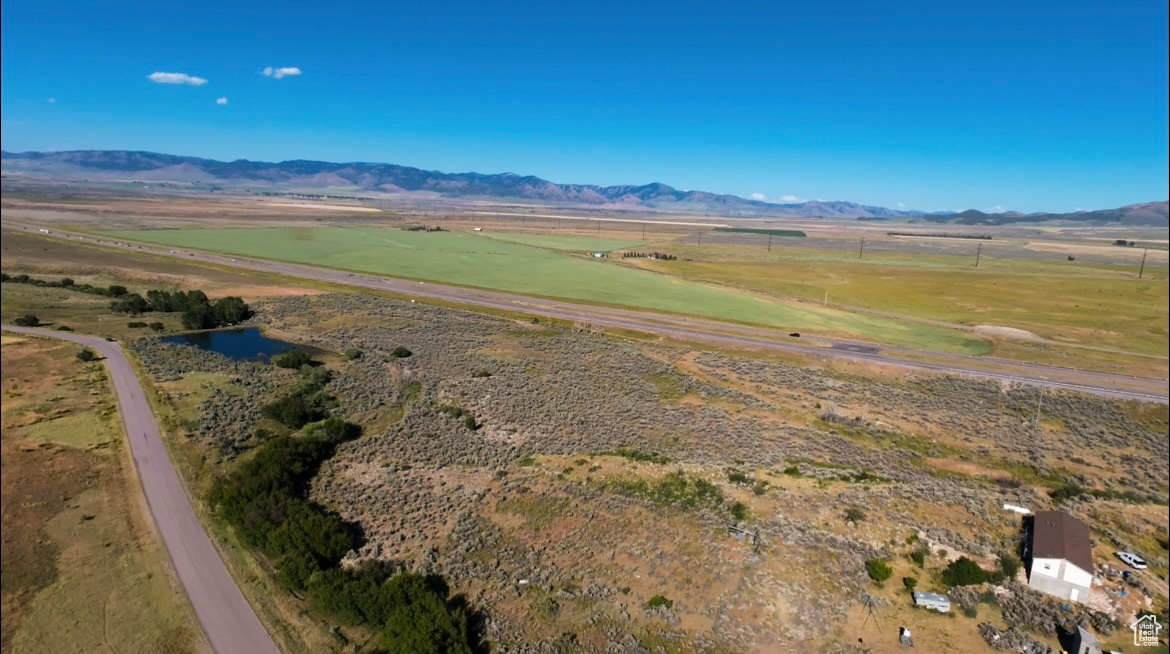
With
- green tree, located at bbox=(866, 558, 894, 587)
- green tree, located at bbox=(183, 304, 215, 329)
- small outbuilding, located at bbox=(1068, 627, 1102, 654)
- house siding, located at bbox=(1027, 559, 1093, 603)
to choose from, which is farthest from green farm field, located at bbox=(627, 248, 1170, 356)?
green tree, located at bbox=(183, 304, 215, 329)

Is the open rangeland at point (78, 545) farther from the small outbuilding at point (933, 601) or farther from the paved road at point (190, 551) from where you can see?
the small outbuilding at point (933, 601)

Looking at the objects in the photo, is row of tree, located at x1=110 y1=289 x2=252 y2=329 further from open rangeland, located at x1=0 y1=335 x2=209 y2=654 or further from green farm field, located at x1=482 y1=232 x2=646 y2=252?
green farm field, located at x1=482 y1=232 x2=646 y2=252

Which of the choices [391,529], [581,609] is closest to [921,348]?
[581,609]

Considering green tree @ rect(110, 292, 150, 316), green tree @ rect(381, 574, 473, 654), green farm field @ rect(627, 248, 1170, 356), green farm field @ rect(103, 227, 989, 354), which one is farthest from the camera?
green farm field @ rect(627, 248, 1170, 356)

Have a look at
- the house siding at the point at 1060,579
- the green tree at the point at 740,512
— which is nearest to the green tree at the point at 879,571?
the green tree at the point at 740,512

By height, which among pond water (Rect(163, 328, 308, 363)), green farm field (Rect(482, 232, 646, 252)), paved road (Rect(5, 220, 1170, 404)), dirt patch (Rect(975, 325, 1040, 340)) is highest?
green farm field (Rect(482, 232, 646, 252))

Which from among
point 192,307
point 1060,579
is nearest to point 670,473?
point 1060,579

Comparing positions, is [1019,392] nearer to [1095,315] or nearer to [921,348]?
[921,348]
